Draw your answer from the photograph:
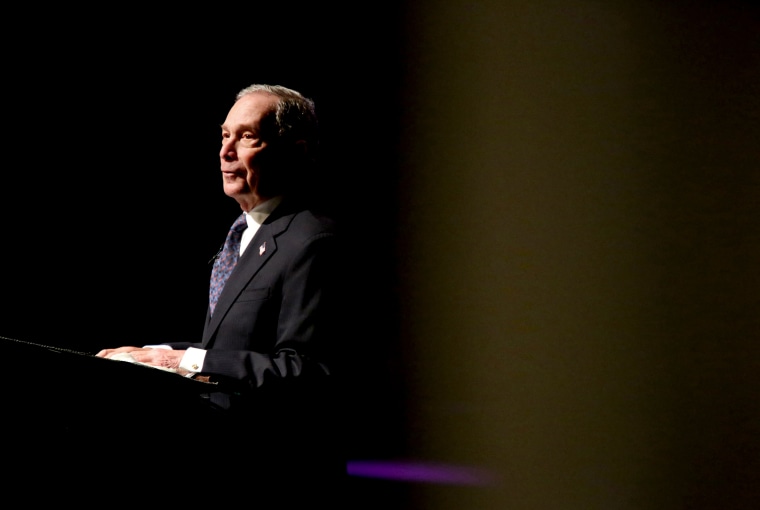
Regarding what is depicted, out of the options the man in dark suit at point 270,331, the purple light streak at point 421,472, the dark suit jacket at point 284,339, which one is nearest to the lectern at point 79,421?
the man in dark suit at point 270,331

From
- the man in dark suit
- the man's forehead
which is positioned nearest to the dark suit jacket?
the man in dark suit

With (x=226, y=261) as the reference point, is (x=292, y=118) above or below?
above

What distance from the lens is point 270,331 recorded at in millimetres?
1335

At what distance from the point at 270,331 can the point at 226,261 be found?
311 mm

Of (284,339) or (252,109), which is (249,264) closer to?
(284,339)

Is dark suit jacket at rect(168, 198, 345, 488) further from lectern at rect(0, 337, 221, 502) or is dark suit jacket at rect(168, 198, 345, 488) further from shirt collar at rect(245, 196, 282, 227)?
lectern at rect(0, 337, 221, 502)

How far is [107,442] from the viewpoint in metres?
0.94

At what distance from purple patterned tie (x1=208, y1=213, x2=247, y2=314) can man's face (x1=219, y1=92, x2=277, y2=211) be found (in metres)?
0.10

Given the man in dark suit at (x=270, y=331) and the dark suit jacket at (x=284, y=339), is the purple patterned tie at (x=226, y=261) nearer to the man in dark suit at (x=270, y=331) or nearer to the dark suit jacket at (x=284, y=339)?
the man in dark suit at (x=270, y=331)

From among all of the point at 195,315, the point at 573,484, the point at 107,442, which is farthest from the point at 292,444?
the point at 573,484

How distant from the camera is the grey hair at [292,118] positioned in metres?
1.51

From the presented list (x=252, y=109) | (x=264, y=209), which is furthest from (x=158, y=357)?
(x=252, y=109)

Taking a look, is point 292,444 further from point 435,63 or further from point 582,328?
point 435,63

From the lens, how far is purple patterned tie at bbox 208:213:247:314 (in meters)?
1.54
